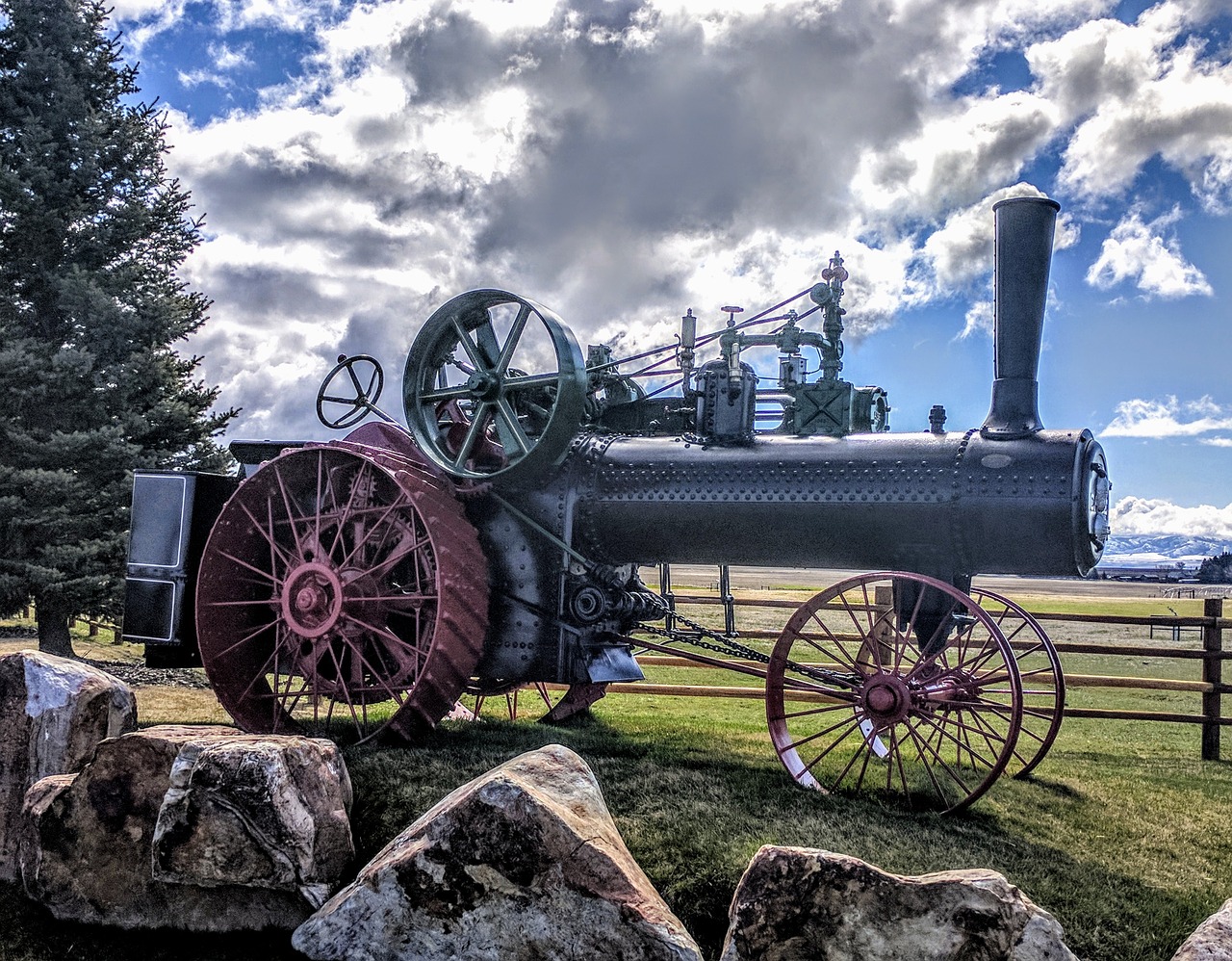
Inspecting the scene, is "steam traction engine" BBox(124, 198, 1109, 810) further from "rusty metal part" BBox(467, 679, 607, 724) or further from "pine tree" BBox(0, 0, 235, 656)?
"pine tree" BBox(0, 0, 235, 656)

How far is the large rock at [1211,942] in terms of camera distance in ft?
12.8

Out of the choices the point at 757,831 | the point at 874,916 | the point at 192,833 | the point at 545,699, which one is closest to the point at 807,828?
the point at 757,831

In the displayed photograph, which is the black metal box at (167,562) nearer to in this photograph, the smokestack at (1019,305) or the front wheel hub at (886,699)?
the front wheel hub at (886,699)

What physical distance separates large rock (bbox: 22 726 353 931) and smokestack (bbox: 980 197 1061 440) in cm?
441

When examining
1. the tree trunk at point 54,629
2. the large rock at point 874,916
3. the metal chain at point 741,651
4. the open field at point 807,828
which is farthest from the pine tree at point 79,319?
the large rock at point 874,916

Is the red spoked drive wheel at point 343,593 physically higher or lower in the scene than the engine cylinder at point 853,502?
lower

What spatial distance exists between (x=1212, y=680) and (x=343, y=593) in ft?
23.4

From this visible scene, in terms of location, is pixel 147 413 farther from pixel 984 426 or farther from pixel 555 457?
pixel 984 426

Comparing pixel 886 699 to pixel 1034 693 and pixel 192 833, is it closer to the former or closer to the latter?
pixel 1034 693

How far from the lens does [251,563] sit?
7531 millimetres

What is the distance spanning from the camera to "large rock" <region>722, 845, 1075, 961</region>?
394 cm

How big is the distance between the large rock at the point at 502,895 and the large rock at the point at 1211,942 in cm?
192

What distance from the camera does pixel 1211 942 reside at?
3.94 meters

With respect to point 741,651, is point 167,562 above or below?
above
